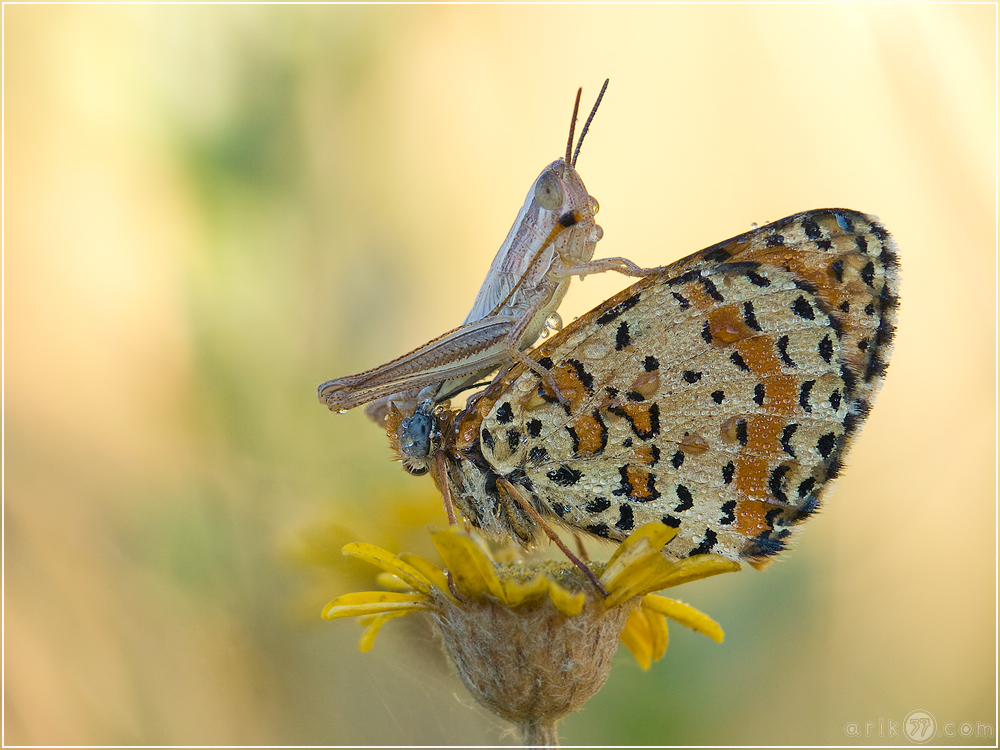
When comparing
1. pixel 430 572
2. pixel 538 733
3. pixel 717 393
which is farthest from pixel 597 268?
pixel 538 733

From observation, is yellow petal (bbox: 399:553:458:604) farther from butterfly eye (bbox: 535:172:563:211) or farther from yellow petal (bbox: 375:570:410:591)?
butterfly eye (bbox: 535:172:563:211)

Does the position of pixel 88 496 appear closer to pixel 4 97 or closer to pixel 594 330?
pixel 4 97

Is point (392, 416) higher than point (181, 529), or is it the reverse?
point (392, 416)

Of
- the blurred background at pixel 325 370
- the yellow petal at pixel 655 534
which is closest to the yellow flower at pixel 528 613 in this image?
the yellow petal at pixel 655 534

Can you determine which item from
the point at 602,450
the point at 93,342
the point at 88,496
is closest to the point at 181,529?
the point at 88,496

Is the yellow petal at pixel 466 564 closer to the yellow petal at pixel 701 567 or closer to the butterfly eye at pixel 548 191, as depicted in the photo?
the yellow petal at pixel 701 567

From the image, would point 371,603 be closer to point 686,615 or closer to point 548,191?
point 686,615
